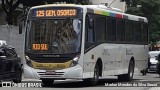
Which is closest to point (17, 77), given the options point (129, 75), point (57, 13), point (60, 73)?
point (60, 73)

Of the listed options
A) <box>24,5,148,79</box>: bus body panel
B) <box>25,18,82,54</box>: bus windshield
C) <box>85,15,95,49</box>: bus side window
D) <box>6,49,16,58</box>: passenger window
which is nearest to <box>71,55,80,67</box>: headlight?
<box>24,5,148,79</box>: bus body panel

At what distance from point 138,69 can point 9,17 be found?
18.8 metres

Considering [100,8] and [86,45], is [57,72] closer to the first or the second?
[86,45]

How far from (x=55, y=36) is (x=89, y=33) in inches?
54.0

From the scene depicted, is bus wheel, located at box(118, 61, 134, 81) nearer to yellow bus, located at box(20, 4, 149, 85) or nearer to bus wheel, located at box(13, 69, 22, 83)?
yellow bus, located at box(20, 4, 149, 85)

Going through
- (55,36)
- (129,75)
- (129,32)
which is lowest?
(129,75)

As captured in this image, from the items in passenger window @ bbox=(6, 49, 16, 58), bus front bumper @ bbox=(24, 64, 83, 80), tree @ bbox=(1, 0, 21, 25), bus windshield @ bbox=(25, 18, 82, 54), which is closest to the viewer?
bus front bumper @ bbox=(24, 64, 83, 80)

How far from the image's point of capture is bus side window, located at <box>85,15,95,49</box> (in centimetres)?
1922

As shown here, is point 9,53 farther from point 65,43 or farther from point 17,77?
point 65,43

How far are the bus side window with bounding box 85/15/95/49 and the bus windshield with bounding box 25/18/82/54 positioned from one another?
0.39 meters

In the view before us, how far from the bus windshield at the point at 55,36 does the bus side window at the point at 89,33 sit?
389mm

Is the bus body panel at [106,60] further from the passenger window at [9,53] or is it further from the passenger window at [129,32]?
the passenger window at [9,53]

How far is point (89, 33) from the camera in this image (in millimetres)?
19438

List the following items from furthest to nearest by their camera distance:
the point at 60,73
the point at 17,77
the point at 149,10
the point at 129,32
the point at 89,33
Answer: the point at 149,10, the point at 129,32, the point at 17,77, the point at 89,33, the point at 60,73
